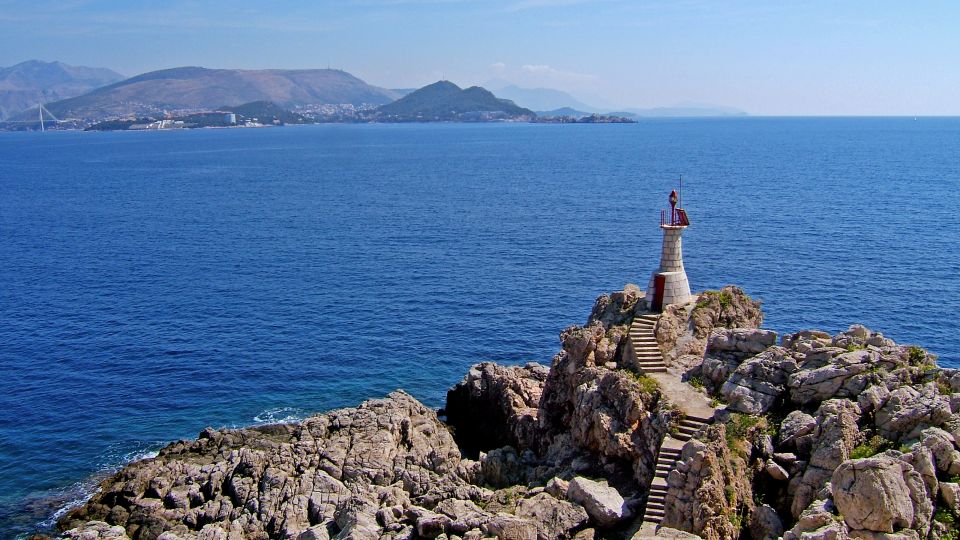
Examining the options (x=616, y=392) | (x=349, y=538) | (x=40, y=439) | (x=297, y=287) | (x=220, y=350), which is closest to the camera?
(x=349, y=538)

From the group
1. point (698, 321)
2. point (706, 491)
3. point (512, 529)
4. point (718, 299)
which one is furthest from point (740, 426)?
point (718, 299)

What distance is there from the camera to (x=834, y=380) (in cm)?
3366

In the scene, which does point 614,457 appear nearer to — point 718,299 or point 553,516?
point 553,516

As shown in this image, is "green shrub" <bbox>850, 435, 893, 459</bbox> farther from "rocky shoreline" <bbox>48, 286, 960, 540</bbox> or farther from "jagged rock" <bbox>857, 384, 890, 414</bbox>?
"jagged rock" <bbox>857, 384, 890, 414</bbox>

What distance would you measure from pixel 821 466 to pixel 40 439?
48.3 meters

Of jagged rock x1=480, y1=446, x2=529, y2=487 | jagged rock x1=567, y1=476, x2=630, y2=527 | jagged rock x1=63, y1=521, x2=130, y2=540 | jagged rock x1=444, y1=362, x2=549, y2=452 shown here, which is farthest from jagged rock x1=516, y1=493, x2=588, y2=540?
jagged rock x1=63, y1=521, x2=130, y2=540

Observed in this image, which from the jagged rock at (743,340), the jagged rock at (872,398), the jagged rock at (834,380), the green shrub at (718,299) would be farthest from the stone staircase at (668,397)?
the jagged rock at (872,398)

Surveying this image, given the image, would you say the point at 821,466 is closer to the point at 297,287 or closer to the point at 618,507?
the point at 618,507

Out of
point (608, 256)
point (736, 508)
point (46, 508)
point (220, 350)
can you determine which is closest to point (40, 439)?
point (46, 508)

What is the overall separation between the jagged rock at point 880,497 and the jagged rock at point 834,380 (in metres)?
7.16

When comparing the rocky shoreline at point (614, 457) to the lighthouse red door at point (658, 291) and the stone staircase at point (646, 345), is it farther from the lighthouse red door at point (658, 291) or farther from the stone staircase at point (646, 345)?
the lighthouse red door at point (658, 291)

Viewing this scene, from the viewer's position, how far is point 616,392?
38969mm

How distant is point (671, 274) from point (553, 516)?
1845 centimetres

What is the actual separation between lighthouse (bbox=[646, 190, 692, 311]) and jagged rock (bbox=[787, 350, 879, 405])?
1176cm
